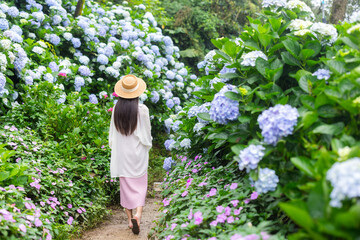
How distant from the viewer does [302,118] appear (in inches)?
68.8

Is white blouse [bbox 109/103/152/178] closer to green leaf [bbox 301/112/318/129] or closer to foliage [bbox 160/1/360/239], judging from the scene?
foliage [bbox 160/1/360/239]

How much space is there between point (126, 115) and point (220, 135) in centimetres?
146

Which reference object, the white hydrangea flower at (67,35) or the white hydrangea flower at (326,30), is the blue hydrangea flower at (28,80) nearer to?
the white hydrangea flower at (67,35)

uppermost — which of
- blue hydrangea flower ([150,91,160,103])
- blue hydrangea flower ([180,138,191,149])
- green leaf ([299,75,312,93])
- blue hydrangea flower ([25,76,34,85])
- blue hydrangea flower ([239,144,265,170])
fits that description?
green leaf ([299,75,312,93])

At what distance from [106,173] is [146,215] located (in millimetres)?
699

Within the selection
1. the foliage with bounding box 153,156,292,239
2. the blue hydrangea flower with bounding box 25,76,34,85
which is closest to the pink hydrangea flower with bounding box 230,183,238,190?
the foliage with bounding box 153,156,292,239

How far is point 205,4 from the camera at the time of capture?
10211 mm

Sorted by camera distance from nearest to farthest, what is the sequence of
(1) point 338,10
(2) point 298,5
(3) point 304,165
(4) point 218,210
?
(3) point 304,165, (4) point 218,210, (2) point 298,5, (1) point 338,10

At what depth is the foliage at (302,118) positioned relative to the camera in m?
1.29

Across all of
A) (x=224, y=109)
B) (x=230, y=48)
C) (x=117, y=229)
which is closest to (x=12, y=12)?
(x=117, y=229)

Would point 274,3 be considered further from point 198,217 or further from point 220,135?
point 198,217

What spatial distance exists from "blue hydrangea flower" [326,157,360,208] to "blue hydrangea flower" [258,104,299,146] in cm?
50

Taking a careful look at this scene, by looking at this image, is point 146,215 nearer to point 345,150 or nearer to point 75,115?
point 75,115

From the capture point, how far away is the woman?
3.68 m
